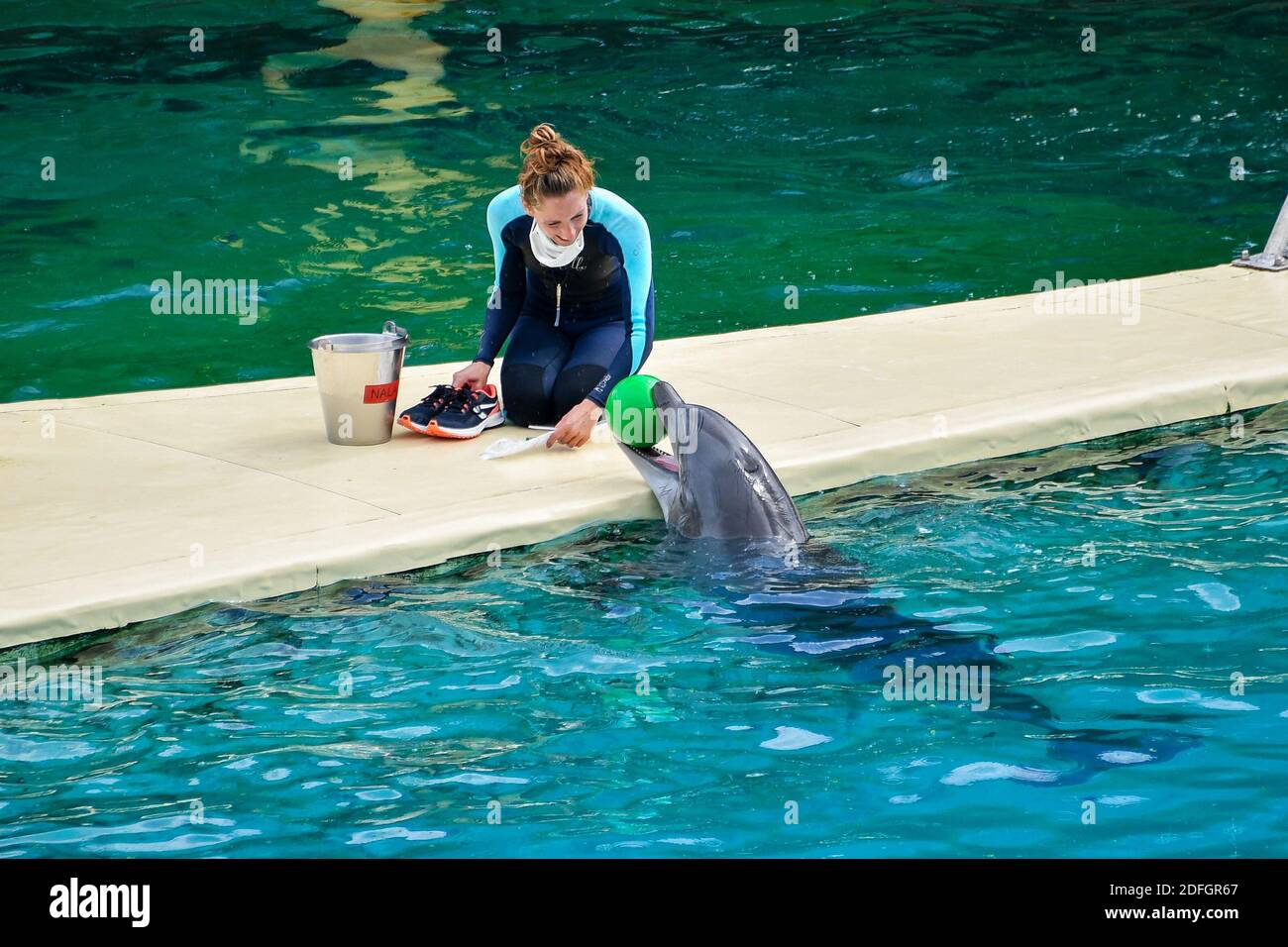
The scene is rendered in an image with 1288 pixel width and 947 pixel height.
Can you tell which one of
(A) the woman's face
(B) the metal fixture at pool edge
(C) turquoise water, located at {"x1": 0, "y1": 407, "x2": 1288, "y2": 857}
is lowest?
(C) turquoise water, located at {"x1": 0, "y1": 407, "x2": 1288, "y2": 857}

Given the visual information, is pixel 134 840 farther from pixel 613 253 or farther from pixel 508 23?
pixel 508 23

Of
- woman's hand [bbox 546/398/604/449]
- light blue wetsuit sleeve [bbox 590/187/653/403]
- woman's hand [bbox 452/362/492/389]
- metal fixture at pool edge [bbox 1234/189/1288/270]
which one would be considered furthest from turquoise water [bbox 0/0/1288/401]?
woman's hand [bbox 546/398/604/449]

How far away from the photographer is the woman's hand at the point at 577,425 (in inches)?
222

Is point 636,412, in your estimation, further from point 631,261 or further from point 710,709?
point 710,709

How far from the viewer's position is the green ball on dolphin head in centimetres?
518

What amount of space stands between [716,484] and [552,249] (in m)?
1.41

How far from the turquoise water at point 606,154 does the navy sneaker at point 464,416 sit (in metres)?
2.33

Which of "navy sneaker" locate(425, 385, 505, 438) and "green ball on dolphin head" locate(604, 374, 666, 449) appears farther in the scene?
"navy sneaker" locate(425, 385, 505, 438)

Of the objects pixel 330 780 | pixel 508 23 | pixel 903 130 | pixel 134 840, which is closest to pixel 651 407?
pixel 330 780

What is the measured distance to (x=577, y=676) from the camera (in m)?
4.20

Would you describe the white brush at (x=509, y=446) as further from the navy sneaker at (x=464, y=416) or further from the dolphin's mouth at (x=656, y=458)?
the dolphin's mouth at (x=656, y=458)

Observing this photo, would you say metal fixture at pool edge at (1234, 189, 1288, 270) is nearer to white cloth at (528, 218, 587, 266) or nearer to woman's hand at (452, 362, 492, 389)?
white cloth at (528, 218, 587, 266)

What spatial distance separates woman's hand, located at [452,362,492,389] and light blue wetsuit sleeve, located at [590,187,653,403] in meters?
0.46
